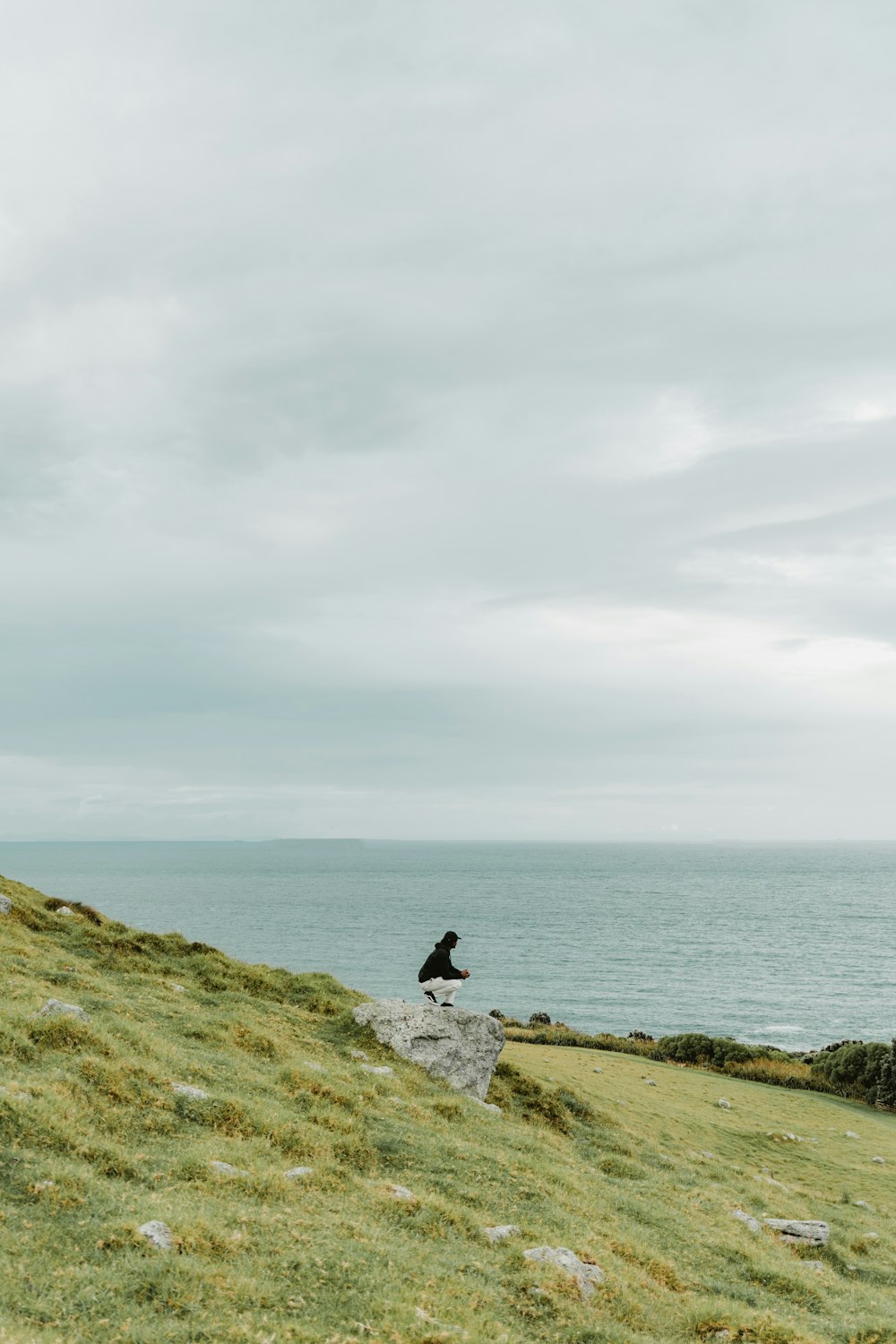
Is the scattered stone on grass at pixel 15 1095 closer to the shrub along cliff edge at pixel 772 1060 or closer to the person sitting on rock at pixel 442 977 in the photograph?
the person sitting on rock at pixel 442 977

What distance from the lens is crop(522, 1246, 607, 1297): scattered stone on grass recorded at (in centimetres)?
1201

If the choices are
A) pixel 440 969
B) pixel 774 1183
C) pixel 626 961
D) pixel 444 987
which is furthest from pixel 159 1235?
pixel 626 961

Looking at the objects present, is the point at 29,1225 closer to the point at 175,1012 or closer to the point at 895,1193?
the point at 175,1012

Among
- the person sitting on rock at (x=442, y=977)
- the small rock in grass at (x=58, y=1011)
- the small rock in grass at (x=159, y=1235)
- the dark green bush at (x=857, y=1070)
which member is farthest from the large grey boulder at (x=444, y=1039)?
the dark green bush at (x=857, y=1070)

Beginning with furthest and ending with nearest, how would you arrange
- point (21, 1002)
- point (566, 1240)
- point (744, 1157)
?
1. point (744, 1157)
2. point (21, 1002)
3. point (566, 1240)

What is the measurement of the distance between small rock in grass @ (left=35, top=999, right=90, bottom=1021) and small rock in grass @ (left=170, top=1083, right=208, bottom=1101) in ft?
9.31

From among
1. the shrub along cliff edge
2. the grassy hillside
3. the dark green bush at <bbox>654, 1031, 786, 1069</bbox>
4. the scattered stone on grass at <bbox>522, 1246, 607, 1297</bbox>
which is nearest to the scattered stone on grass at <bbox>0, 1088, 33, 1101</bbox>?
the grassy hillside

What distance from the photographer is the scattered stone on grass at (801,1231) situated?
1883cm

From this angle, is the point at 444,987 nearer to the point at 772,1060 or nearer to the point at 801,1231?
the point at 801,1231

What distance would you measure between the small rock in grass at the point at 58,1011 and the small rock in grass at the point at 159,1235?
7.67 meters

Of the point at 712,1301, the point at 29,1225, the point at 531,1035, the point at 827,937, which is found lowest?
the point at 827,937

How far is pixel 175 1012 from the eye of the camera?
22.0 m

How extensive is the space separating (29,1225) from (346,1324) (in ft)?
13.5

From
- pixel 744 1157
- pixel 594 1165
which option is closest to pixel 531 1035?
pixel 744 1157
